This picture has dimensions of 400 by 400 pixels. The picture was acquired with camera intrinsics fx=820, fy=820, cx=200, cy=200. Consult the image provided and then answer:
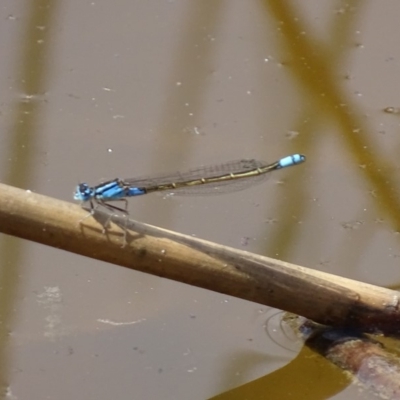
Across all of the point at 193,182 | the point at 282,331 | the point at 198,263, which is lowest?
the point at 282,331

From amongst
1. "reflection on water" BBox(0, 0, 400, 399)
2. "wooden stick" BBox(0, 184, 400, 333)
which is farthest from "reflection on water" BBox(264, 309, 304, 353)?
"wooden stick" BBox(0, 184, 400, 333)

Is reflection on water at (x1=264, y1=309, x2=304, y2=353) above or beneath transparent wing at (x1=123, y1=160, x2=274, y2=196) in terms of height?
beneath

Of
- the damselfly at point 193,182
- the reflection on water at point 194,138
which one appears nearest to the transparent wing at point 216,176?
the damselfly at point 193,182

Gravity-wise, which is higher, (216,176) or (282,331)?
(216,176)

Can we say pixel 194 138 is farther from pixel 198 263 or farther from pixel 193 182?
pixel 198 263

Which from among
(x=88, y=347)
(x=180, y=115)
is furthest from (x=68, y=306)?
(x=180, y=115)

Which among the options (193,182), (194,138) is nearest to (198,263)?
(193,182)

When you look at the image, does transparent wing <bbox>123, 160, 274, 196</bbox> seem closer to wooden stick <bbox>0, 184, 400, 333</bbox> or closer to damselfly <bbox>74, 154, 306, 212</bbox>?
damselfly <bbox>74, 154, 306, 212</bbox>

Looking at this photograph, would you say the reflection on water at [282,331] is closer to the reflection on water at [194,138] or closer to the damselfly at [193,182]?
the reflection on water at [194,138]

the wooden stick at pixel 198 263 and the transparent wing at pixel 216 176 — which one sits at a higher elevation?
the transparent wing at pixel 216 176
